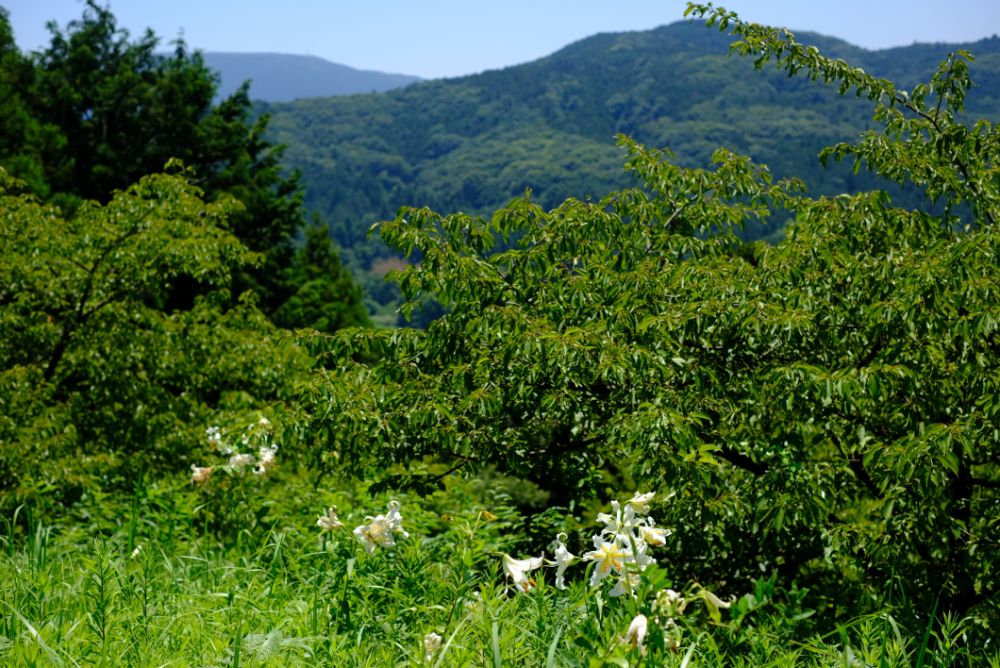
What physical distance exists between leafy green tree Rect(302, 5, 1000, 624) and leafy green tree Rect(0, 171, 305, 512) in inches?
128

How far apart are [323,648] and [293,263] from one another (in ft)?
82.4

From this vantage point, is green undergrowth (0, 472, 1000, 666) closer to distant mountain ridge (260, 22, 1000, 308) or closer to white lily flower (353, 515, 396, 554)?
white lily flower (353, 515, 396, 554)

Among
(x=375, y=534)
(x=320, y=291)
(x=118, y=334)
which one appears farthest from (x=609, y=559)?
(x=320, y=291)

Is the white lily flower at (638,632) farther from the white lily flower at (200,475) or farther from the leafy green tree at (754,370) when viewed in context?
the white lily flower at (200,475)

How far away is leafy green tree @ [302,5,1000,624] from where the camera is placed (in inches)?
147

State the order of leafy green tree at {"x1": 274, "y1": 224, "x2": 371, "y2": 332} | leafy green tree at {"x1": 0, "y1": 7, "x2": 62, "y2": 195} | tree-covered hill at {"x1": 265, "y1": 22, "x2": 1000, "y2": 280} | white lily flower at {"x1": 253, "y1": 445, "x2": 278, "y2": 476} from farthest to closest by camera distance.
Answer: tree-covered hill at {"x1": 265, "y1": 22, "x2": 1000, "y2": 280}, leafy green tree at {"x1": 274, "y1": 224, "x2": 371, "y2": 332}, leafy green tree at {"x1": 0, "y1": 7, "x2": 62, "y2": 195}, white lily flower at {"x1": 253, "y1": 445, "x2": 278, "y2": 476}

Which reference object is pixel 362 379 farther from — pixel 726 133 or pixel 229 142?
pixel 726 133

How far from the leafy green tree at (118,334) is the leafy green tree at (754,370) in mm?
3241

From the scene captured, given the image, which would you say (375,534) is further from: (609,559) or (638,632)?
(638,632)

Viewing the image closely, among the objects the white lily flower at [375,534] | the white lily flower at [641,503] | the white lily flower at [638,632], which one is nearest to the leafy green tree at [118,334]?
the white lily flower at [375,534]

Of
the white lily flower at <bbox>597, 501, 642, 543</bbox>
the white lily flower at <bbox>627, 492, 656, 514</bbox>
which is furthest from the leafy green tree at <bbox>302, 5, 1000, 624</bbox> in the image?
the white lily flower at <bbox>597, 501, 642, 543</bbox>

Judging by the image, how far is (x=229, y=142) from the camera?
25.0 metres

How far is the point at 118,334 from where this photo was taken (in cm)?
750

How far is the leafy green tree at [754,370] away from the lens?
375 centimetres
